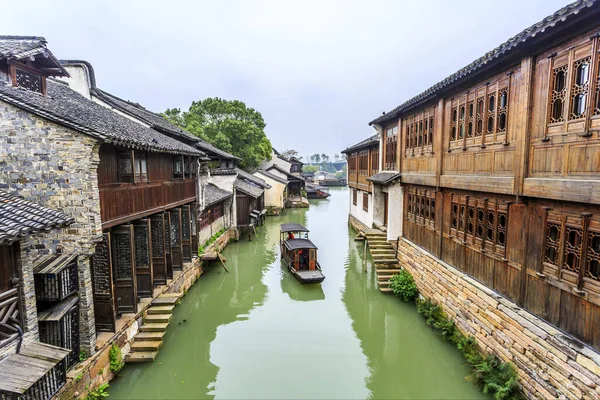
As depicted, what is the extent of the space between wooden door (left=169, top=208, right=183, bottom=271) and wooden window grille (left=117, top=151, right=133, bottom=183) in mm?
4834

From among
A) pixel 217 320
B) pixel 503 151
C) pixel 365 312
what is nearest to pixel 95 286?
pixel 217 320

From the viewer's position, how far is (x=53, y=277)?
7.08m

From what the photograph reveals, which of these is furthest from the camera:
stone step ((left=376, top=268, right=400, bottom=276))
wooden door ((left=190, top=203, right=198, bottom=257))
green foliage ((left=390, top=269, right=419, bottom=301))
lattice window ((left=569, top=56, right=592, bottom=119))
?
wooden door ((left=190, top=203, right=198, bottom=257))

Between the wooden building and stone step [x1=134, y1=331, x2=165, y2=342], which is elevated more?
the wooden building

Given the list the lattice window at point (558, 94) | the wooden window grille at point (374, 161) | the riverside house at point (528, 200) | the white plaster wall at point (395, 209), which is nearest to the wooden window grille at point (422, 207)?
the riverside house at point (528, 200)

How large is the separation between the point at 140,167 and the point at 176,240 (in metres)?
5.09

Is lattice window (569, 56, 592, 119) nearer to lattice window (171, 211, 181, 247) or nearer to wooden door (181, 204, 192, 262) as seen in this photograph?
lattice window (171, 211, 181, 247)

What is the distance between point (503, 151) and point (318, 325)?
809 cm

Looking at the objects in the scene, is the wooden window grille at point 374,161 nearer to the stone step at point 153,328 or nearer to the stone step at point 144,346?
the stone step at point 153,328

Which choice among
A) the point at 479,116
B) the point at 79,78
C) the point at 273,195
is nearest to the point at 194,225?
the point at 79,78

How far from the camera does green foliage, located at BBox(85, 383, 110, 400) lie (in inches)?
302

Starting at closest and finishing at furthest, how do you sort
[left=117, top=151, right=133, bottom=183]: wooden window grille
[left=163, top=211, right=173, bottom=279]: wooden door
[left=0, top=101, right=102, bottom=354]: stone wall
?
1. [left=0, top=101, right=102, bottom=354]: stone wall
2. [left=117, top=151, right=133, bottom=183]: wooden window grille
3. [left=163, top=211, right=173, bottom=279]: wooden door

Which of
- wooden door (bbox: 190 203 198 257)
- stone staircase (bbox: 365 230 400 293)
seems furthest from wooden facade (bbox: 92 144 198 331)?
stone staircase (bbox: 365 230 400 293)

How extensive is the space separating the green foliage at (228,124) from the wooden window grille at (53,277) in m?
30.5
